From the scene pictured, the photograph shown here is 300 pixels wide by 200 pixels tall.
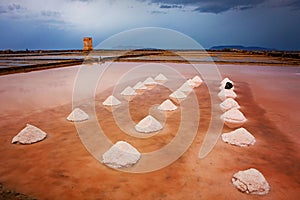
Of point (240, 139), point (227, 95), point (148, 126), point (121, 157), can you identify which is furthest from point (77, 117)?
point (227, 95)

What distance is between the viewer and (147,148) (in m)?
3.40

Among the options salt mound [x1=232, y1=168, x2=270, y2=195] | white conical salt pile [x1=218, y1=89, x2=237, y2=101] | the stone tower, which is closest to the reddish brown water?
salt mound [x1=232, y1=168, x2=270, y2=195]

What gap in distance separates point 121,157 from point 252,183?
1.53 meters

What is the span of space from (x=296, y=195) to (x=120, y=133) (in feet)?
8.65

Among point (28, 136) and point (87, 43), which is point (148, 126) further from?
point (87, 43)

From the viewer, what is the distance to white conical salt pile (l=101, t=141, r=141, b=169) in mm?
2844

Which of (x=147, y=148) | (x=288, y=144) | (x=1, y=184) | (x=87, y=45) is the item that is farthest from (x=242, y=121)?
(x=87, y=45)

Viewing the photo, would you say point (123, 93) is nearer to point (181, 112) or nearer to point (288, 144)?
point (181, 112)

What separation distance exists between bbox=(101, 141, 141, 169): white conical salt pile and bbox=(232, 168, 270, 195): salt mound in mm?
1243

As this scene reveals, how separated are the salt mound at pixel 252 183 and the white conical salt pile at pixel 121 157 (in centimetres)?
124

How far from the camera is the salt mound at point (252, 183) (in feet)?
7.61

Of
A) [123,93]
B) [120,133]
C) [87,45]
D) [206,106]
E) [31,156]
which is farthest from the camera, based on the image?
[87,45]

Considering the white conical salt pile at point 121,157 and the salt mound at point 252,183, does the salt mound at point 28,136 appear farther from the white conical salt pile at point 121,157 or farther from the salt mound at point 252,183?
the salt mound at point 252,183

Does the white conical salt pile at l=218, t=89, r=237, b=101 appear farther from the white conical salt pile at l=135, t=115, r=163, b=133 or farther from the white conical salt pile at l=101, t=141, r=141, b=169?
the white conical salt pile at l=101, t=141, r=141, b=169
